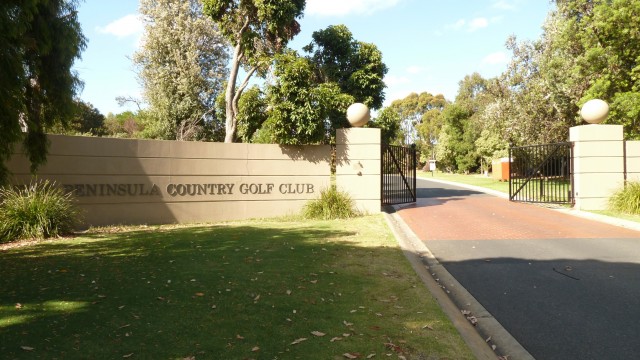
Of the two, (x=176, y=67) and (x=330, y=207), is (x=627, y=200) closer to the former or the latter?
(x=330, y=207)

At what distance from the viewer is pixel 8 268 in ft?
21.3

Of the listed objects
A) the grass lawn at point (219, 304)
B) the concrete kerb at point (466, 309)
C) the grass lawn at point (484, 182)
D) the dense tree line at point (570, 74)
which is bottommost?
the concrete kerb at point (466, 309)

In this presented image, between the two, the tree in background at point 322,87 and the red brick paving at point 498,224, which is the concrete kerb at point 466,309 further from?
the tree in background at point 322,87

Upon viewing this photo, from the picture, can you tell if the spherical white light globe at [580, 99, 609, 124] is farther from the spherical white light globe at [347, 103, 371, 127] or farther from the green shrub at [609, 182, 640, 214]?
the spherical white light globe at [347, 103, 371, 127]

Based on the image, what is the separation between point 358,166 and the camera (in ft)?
43.3

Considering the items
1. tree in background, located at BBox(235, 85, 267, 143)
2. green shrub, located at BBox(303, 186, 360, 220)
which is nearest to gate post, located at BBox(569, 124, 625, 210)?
green shrub, located at BBox(303, 186, 360, 220)

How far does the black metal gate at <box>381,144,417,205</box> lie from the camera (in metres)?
14.9

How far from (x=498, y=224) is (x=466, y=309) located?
21.8ft

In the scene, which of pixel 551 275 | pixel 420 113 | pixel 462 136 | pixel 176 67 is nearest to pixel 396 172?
pixel 551 275

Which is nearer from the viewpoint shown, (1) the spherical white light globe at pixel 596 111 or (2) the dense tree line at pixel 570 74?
(1) the spherical white light globe at pixel 596 111

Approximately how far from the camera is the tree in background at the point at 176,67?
26.5 m

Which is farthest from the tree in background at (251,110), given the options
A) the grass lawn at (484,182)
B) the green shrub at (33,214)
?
the grass lawn at (484,182)

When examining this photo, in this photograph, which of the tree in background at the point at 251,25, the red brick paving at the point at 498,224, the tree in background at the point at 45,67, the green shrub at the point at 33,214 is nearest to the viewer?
the tree in background at the point at 45,67

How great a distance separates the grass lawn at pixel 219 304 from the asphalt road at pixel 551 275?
3.05 ft
